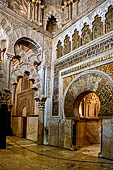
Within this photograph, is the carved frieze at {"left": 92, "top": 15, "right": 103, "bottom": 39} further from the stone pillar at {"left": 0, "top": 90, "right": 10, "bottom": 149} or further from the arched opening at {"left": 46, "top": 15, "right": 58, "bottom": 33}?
the stone pillar at {"left": 0, "top": 90, "right": 10, "bottom": 149}

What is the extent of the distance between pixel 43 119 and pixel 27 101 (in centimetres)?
413

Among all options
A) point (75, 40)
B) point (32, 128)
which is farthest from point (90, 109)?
point (75, 40)

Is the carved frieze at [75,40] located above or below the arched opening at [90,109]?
above

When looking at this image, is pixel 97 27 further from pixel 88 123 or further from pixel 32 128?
pixel 32 128

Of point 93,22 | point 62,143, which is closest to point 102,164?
point 62,143

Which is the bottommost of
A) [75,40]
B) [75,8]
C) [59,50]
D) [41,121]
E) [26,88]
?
[41,121]

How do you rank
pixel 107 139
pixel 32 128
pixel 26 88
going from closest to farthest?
pixel 107 139, pixel 32 128, pixel 26 88

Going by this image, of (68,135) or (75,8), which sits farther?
(75,8)

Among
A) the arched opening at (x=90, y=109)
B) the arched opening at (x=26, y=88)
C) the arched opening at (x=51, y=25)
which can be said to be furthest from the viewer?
the arched opening at (x=51, y=25)

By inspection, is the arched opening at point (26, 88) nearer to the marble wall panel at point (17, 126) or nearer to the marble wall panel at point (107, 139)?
the marble wall panel at point (17, 126)

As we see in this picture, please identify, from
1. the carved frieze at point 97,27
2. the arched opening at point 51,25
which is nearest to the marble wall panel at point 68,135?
the carved frieze at point 97,27

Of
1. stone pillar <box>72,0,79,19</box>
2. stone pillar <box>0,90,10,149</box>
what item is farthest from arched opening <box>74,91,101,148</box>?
stone pillar <box>72,0,79,19</box>

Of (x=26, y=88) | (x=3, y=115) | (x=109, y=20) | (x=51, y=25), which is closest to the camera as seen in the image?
(x=109, y=20)

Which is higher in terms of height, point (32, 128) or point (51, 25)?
point (51, 25)
